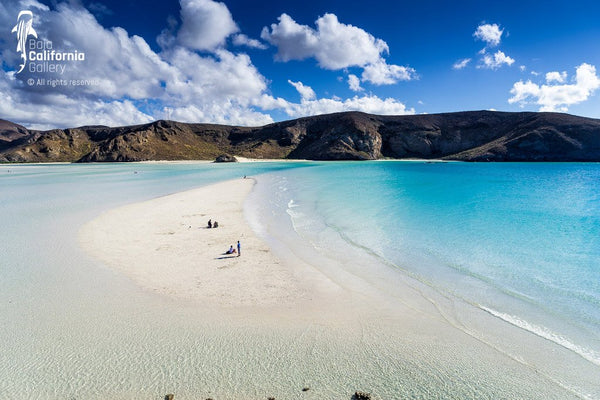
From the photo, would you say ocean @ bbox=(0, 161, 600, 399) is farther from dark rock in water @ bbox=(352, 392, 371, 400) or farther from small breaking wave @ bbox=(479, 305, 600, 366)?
dark rock in water @ bbox=(352, 392, 371, 400)

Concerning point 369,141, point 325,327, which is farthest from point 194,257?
point 369,141

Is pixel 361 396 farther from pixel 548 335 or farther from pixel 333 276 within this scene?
pixel 333 276

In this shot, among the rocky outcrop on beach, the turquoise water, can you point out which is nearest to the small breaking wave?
the turquoise water

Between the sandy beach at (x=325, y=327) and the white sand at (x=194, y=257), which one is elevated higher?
the white sand at (x=194, y=257)

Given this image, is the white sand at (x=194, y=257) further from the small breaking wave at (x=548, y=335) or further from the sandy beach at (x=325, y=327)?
the small breaking wave at (x=548, y=335)

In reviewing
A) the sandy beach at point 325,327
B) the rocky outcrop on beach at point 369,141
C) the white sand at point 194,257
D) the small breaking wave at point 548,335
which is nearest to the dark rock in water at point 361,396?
the sandy beach at point 325,327

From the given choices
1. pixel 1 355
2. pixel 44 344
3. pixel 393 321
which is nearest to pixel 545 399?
pixel 393 321
